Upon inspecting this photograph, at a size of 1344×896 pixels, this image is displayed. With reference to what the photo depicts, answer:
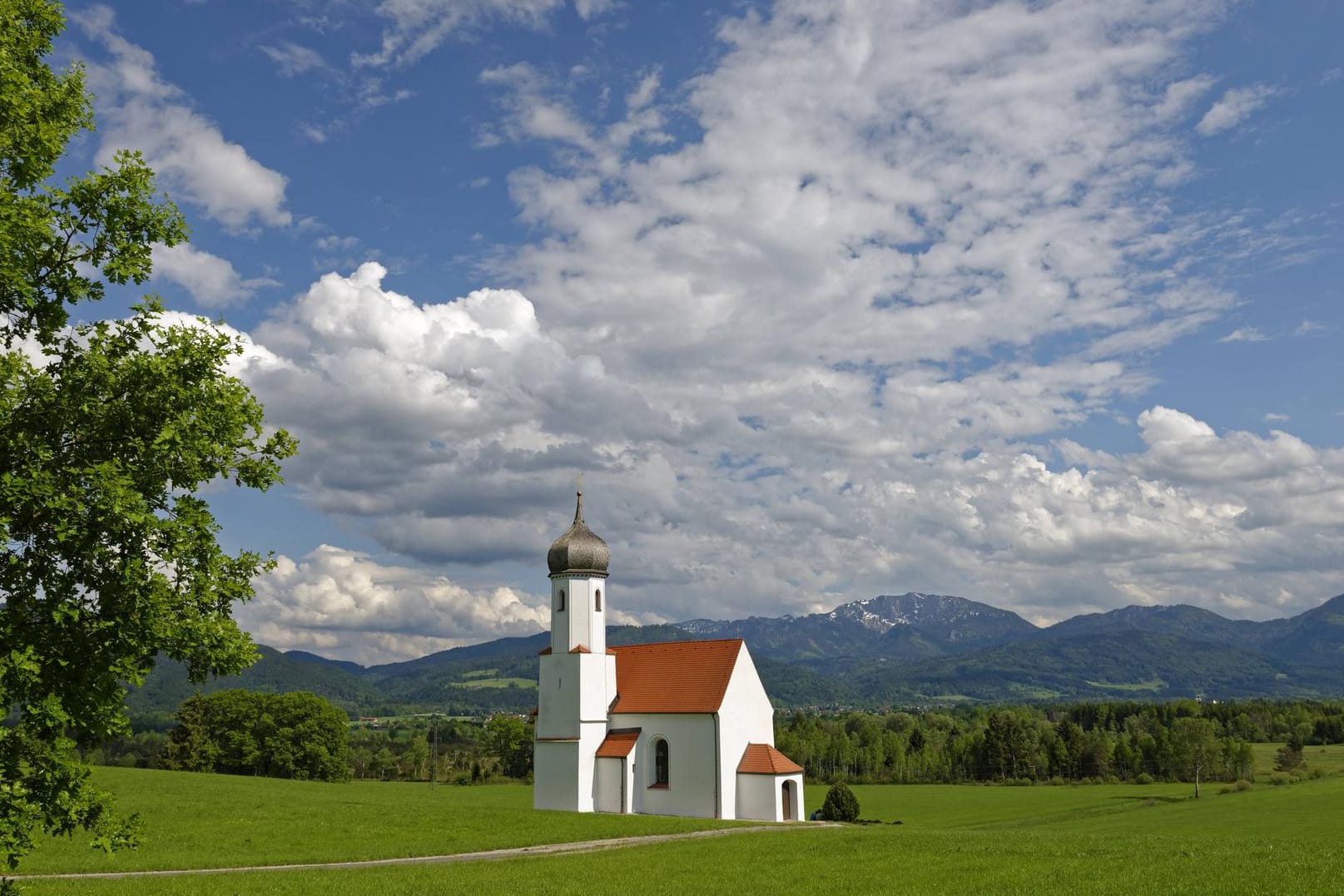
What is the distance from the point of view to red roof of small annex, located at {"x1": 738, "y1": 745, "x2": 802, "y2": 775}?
4872 centimetres

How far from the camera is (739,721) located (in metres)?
50.3

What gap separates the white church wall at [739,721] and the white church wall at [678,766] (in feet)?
2.20

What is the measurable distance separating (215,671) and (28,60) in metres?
9.58

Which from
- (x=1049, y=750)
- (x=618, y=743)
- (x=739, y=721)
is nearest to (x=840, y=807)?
(x=739, y=721)

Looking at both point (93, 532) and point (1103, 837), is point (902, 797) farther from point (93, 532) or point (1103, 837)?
point (93, 532)

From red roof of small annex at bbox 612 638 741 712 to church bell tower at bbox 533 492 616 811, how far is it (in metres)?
1.27

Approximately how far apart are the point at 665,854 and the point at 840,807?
1093 inches

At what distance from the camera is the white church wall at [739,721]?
160ft

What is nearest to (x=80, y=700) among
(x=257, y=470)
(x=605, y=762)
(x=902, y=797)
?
(x=257, y=470)

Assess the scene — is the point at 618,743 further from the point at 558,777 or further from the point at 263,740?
the point at 263,740

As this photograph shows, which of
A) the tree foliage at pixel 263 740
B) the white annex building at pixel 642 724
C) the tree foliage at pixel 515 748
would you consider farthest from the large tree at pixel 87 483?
the tree foliage at pixel 515 748

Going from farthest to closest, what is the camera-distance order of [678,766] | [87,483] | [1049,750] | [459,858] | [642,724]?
[1049,750] → [642,724] → [678,766] → [459,858] → [87,483]

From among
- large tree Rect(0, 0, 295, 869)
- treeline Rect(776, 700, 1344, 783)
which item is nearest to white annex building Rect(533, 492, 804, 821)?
large tree Rect(0, 0, 295, 869)

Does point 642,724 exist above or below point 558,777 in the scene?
above
